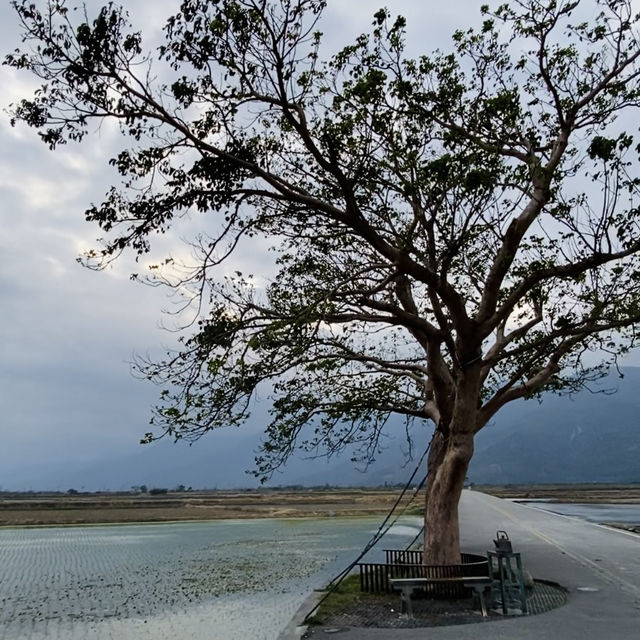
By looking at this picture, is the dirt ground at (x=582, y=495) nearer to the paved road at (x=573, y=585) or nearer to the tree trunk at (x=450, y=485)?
the paved road at (x=573, y=585)

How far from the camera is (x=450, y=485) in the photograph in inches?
549

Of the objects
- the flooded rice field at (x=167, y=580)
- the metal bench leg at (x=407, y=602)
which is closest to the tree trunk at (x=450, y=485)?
the metal bench leg at (x=407, y=602)

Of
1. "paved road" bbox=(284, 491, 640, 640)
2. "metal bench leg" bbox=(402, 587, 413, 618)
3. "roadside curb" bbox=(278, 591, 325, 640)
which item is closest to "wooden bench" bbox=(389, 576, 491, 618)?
"metal bench leg" bbox=(402, 587, 413, 618)

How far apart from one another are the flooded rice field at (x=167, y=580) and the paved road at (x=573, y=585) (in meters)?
3.30

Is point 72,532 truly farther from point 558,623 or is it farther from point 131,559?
point 558,623

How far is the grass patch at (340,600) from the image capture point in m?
11.2

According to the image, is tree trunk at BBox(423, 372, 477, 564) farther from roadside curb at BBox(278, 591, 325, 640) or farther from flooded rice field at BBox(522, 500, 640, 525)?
flooded rice field at BBox(522, 500, 640, 525)

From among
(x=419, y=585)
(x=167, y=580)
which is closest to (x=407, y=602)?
(x=419, y=585)

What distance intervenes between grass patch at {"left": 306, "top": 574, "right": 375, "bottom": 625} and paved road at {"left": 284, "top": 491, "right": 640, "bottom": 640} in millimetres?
1180

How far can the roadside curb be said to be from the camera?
9.73m

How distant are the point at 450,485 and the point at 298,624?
188 inches

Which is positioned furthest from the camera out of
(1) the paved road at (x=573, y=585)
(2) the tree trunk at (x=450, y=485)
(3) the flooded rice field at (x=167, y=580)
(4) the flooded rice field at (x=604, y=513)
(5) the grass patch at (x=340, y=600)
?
(4) the flooded rice field at (x=604, y=513)

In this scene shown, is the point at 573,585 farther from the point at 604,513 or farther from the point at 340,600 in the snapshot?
the point at 604,513

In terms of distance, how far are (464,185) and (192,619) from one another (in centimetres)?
965
